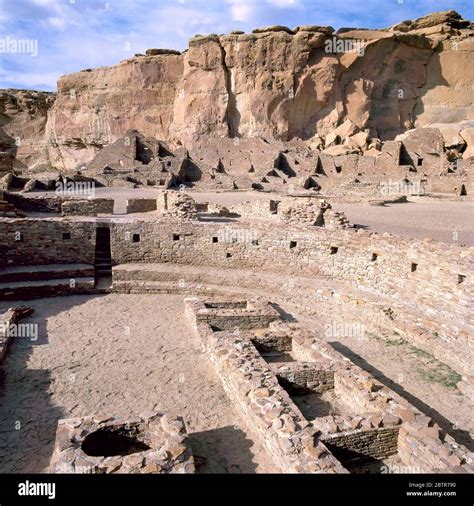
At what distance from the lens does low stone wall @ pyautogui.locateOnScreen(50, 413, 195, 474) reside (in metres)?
4.78

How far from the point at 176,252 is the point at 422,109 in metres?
51.5

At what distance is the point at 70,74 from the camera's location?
59.8 meters

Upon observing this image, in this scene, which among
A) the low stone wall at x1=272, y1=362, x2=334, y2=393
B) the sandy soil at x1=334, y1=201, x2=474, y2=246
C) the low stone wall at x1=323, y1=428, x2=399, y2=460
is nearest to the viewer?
the low stone wall at x1=323, y1=428, x2=399, y2=460

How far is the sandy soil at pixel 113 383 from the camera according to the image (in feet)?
19.5

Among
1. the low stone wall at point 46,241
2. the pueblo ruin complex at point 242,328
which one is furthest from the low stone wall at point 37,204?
the low stone wall at point 46,241

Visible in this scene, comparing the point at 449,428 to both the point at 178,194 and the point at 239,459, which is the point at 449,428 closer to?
the point at 239,459

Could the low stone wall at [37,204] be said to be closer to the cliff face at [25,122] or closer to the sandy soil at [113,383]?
the sandy soil at [113,383]

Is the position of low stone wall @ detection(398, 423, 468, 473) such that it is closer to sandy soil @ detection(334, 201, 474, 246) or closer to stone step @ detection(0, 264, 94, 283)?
sandy soil @ detection(334, 201, 474, 246)

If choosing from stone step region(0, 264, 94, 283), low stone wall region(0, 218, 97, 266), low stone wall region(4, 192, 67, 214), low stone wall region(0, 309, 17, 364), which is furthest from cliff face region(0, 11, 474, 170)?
low stone wall region(0, 309, 17, 364)

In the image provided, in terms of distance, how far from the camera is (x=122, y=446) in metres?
5.77

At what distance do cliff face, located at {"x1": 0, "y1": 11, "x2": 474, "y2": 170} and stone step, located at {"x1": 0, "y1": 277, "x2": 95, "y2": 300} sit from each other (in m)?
40.3

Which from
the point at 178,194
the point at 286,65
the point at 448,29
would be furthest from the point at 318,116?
the point at 178,194

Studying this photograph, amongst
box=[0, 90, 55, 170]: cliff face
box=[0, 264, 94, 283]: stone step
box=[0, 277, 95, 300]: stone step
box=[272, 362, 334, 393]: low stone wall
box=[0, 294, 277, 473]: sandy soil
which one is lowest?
box=[0, 294, 277, 473]: sandy soil

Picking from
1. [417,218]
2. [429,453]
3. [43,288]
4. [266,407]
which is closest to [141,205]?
[43,288]
